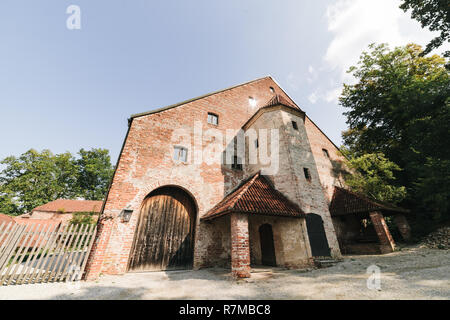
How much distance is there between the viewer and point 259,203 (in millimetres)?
8023

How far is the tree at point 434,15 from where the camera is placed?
8.81m

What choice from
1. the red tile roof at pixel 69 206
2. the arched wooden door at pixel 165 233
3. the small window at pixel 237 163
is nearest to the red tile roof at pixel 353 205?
the small window at pixel 237 163

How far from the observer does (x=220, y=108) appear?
42.6 feet

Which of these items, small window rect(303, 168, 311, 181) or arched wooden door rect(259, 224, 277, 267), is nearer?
arched wooden door rect(259, 224, 277, 267)

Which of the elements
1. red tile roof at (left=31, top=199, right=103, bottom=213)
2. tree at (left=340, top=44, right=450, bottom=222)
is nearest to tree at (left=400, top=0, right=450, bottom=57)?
tree at (left=340, top=44, right=450, bottom=222)

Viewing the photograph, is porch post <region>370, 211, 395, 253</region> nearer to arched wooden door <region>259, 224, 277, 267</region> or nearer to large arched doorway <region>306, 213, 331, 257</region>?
large arched doorway <region>306, 213, 331, 257</region>

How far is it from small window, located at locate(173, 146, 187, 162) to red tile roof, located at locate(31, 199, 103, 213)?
2626 centimetres

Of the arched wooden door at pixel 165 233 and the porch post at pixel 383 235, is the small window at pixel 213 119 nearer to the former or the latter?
the arched wooden door at pixel 165 233

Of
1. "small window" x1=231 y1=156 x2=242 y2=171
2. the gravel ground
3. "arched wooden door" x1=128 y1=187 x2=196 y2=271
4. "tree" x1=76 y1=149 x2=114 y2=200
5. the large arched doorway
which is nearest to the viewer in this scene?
the gravel ground

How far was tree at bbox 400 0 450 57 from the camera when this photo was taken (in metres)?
8.81

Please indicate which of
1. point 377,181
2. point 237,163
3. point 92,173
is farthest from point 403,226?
point 92,173
